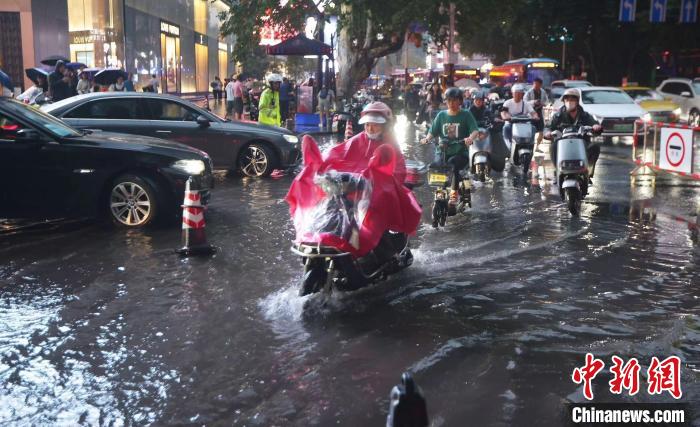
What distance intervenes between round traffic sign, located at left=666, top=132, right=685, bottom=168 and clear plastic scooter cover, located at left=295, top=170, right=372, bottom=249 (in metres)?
9.39

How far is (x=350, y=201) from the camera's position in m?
6.46

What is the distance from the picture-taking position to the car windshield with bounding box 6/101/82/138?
10023 mm

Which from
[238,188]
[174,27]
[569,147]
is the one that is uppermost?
[174,27]

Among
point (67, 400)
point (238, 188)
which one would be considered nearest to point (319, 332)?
point (67, 400)

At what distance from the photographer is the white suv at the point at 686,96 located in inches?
1138

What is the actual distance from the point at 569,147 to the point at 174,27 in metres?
42.9

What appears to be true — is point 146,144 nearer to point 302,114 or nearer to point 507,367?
point 507,367

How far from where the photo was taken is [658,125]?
1568 centimetres

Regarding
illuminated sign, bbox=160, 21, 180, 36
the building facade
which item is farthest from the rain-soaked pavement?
illuminated sign, bbox=160, 21, 180, 36

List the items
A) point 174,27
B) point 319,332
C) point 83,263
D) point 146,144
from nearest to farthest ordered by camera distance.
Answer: point 319,332 < point 83,263 < point 146,144 < point 174,27

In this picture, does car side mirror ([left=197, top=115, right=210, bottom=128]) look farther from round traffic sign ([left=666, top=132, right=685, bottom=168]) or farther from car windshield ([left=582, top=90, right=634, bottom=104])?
car windshield ([left=582, top=90, right=634, bottom=104])

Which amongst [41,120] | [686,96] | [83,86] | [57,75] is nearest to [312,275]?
[41,120]

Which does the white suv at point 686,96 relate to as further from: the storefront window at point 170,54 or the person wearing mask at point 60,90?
the storefront window at point 170,54

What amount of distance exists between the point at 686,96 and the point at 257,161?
63.6ft
